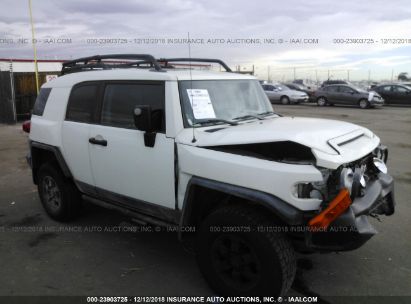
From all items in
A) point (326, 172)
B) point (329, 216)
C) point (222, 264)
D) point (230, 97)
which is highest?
point (230, 97)

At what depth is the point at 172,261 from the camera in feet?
13.2

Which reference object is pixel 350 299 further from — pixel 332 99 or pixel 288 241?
pixel 332 99

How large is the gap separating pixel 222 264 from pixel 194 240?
41 cm

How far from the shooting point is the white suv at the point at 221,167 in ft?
9.53

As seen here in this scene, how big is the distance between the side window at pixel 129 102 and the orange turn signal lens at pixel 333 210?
1.56m

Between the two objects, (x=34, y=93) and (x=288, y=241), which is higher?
(x=34, y=93)

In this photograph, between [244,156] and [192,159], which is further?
[192,159]

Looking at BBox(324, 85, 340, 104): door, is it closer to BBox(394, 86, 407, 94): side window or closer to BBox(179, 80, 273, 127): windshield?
BBox(394, 86, 407, 94): side window

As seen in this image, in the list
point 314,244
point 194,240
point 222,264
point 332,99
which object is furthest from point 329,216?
point 332,99

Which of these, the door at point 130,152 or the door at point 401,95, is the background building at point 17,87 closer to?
the door at point 130,152

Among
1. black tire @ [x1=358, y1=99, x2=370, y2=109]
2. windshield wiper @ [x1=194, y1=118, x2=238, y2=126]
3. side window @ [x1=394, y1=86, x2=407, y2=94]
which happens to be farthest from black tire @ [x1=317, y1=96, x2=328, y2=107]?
windshield wiper @ [x1=194, y1=118, x2=238, y2=126]

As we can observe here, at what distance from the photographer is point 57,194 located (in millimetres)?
4992

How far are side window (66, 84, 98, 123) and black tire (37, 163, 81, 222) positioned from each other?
79 centimetres

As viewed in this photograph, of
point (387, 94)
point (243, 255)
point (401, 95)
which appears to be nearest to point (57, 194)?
point (243, 255)
